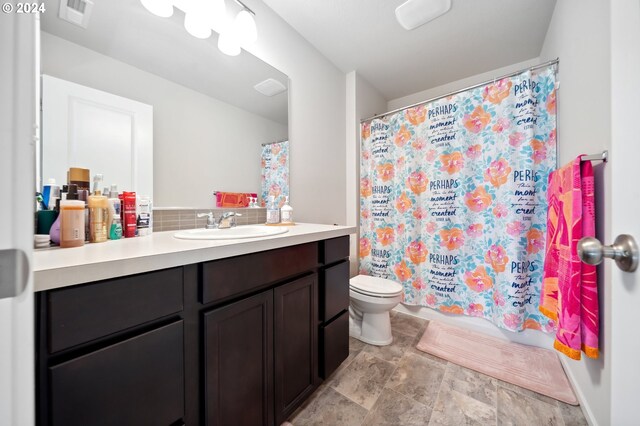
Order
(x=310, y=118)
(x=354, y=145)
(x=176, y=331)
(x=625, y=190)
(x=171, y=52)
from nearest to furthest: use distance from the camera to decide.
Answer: (x=625, y=190) < (x=176, y=331) < (x=171, y=52) < (x=310, y=118) < (x=354, y=145)

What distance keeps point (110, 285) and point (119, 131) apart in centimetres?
72

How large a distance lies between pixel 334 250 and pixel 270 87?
1150 mm

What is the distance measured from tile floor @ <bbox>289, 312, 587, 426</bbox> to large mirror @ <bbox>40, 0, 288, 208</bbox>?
124cm

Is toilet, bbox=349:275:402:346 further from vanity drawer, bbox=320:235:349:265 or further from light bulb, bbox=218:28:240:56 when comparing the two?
light bulb, bbox=218:28:240:56

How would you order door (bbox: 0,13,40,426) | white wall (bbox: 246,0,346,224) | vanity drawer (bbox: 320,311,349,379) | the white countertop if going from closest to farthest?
door (bbox: 0,13,40,426) → the white countertop → vanity drawer (bbox: 320,311,349,379) → white wall (bbox: 246,0,346,224)

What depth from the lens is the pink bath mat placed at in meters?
1.26

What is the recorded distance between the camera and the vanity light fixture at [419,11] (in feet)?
4.75

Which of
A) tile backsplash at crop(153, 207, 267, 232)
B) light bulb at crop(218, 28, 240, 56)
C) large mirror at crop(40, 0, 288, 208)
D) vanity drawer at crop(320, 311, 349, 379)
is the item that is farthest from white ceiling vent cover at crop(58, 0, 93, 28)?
vanity drawer at crop(320, 311, 349, 379)

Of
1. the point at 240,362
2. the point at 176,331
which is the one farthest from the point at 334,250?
the point at 176,331

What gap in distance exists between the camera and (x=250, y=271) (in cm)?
84

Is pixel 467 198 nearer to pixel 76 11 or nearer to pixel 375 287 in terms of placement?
pixel 375 287

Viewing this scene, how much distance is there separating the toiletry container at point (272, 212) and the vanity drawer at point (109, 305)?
0.87m

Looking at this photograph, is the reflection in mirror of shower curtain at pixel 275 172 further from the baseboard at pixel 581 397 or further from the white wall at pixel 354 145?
the baseboard at pixel 581 397

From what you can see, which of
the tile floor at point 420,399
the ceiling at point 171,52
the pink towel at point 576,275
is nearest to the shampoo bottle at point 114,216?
the ceiling at point 171,52
